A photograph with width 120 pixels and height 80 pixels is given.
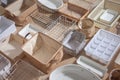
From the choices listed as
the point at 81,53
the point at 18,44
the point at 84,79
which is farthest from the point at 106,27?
the point at 18,44

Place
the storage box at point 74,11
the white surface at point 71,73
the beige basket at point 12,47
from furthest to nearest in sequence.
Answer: the storage box at point 74,11
the beige basket at point 12,47
the white surface at point 71,73

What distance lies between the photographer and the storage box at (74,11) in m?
1.04

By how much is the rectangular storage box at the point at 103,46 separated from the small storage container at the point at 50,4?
26 cm

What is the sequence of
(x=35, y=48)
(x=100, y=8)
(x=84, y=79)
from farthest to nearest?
(x=100, y=8), (x=35, y=48), (x=84, y=79)

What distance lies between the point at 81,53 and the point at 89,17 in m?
0.18

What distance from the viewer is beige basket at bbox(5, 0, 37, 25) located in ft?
3.43

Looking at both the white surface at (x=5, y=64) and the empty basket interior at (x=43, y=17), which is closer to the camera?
the white surface at (x=5, y=64)

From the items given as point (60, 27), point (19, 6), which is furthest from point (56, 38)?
point (19, 6)

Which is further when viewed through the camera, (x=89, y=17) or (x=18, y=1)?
(x=18, y=1)

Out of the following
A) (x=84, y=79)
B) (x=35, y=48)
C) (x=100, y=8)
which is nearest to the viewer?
(x=84, y=79)

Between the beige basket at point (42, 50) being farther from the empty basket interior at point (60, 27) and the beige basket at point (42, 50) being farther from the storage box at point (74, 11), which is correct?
the storage box at point (74, 11)

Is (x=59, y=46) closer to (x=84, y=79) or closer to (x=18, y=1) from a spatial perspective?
(x=84, y=79)

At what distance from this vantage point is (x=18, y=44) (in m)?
0.98

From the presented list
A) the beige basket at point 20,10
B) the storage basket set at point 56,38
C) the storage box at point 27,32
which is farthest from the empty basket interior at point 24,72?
the beige basket at point 20,10
